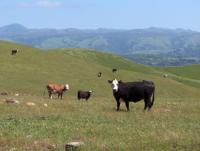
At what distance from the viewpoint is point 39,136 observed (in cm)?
1812

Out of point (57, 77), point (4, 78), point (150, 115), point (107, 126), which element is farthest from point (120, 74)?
point (107, 126)

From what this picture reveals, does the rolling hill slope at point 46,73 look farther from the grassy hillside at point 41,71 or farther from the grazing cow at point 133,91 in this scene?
the grazing cow at point 133,91

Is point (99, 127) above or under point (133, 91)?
under

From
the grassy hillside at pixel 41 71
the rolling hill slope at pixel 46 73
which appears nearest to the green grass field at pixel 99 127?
the rolling hill slope at pixel 46 73

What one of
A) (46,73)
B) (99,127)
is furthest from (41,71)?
(99,127)

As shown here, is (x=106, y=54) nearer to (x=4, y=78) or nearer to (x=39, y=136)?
(x=4, y=78)

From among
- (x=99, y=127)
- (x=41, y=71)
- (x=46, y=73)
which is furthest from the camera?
(x=41, y=71)

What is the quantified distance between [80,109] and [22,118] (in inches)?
255

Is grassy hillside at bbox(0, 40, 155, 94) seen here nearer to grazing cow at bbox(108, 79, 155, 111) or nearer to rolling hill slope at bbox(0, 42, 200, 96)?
rolling hill slope at bbox(0, 42, 200, 96)

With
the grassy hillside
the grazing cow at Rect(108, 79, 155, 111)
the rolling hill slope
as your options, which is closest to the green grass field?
the grazing cow at Rect(108, 79, 155, 111)

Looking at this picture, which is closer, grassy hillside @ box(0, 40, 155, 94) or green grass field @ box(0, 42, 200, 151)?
green grass field @ box(0, 42, 200, 151)

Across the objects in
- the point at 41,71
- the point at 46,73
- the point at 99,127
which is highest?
the point at 99,127

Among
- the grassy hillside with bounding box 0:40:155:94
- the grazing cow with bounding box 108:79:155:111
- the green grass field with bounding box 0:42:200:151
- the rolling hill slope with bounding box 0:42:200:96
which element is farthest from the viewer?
the rolling hill slope with bounding box 0:42:200:96

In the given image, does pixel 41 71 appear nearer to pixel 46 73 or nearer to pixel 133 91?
pixel 46 73
